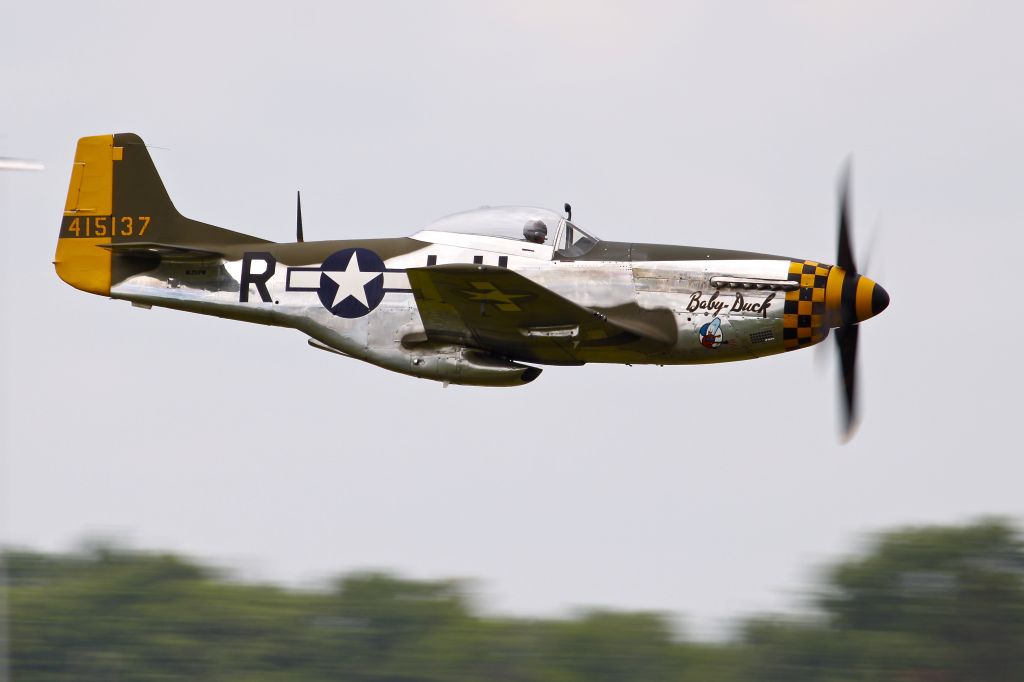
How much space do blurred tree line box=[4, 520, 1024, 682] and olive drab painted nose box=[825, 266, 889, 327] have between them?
90.8 feet

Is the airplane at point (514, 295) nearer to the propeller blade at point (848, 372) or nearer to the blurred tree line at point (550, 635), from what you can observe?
the propeller blade at point (848, 372)

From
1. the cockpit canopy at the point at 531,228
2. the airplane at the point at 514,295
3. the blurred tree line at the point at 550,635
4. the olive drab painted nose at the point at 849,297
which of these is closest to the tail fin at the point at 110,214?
the airplane at the point at 514,295

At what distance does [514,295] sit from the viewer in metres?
15.9

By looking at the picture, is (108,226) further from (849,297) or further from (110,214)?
(849,297)

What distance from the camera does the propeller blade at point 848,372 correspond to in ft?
55.9

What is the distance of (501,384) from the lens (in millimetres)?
16750

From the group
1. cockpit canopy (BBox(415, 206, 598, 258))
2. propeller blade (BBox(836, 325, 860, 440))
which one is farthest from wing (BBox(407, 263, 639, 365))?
propeller blade (BBox(836, 325, 860, 440))

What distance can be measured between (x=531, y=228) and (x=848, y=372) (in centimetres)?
376

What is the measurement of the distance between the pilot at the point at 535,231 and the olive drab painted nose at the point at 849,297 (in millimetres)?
2985

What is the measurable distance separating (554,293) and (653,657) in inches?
1226

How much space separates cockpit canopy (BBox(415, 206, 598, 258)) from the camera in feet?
55.2

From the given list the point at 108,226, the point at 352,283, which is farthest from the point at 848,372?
the point at 108,226

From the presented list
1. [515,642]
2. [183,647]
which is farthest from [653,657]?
[183,647]

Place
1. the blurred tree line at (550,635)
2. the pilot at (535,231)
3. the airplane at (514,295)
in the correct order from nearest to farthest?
1. the airplane at (514,295)
2. the pilot at (535,231)
3. the blurred tree line at (550,635)
